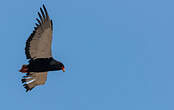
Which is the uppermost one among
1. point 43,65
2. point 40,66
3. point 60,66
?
point 60,66

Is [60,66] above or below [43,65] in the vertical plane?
above

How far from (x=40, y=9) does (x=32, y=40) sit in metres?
2.35

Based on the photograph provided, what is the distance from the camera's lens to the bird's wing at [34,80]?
37719 mm

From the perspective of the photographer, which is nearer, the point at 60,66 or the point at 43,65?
the point at 43,65

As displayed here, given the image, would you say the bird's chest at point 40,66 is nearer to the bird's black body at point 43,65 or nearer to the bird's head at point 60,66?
the bird's black body at point 43,65

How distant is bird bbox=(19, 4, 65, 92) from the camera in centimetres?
3372

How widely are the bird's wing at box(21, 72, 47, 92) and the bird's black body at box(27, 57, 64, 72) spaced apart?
2.28 meters

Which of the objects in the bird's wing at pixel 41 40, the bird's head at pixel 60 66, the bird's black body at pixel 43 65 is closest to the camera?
the bird's wing at pixel 41 40

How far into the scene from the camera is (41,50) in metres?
35.1

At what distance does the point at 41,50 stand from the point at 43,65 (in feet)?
3.35

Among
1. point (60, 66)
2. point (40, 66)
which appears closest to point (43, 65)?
point (40, 66)

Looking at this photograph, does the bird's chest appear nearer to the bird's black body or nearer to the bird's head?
the bird's black body

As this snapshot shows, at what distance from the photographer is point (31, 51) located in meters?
35.0

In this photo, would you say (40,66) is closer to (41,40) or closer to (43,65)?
(43,65)
